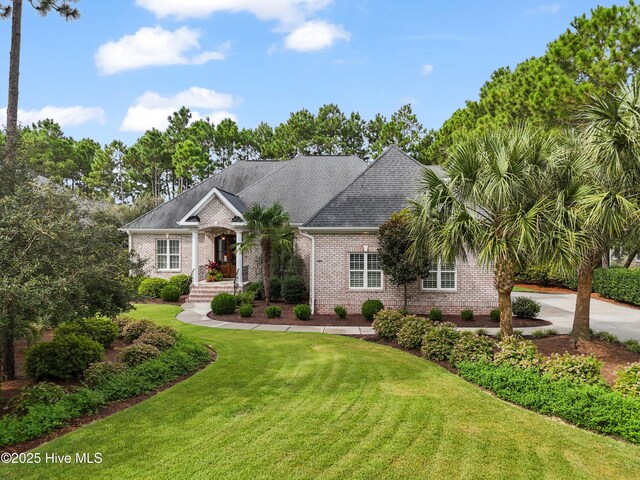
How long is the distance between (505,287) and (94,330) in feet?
33.4

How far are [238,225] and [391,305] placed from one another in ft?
29.2

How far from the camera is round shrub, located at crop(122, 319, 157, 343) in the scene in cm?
1067

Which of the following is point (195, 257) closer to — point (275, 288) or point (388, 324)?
point (275, 288)

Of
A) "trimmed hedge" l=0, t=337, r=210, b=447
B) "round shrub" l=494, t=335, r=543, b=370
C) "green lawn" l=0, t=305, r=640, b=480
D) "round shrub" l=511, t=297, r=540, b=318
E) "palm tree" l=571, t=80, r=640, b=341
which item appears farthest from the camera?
"round shrub" l=511, t=297, r=540, b=318

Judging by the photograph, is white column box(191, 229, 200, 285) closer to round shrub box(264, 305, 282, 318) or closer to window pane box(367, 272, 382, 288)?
round shrub box(264, 305, 282, 318)

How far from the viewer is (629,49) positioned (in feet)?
55.7

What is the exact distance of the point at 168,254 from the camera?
23500 mm

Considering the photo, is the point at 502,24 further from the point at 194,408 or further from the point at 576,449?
the point at 194,408

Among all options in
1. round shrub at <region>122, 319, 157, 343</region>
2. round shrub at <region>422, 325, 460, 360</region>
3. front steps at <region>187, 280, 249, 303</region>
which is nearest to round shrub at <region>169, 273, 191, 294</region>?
front steps at <region>187, 280, 249, 303</region>

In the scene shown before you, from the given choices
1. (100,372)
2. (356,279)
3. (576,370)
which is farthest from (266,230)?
(576,370)

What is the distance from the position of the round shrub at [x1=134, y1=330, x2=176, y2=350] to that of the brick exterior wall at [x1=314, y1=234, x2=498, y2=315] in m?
7.03

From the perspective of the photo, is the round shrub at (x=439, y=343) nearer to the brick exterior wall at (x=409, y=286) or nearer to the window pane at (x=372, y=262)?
the brick exterior wall at (x=409, y=286)

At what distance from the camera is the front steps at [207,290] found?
2006 cm

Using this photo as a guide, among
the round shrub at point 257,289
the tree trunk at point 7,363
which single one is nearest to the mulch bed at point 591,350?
the tree trunk at point 7,363
